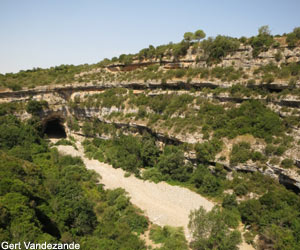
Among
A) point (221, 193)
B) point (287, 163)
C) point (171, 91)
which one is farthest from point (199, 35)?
point (221, 193)

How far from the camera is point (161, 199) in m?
27.2

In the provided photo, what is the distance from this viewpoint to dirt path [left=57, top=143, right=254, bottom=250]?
23844mm

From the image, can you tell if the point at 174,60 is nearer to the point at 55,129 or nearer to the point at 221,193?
the point at 221,193

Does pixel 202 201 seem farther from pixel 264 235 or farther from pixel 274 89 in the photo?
pixel 274 89

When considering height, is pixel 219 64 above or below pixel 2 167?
above

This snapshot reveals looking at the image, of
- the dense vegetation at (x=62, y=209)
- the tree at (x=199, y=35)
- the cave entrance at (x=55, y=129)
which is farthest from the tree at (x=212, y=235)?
the cave entrance at (x=55, y=129)

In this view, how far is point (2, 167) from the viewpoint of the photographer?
21.5m

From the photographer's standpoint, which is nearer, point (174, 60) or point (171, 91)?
point (171, 91)

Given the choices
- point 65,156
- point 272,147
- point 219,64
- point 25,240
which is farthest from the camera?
point 219,64

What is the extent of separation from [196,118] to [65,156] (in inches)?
817

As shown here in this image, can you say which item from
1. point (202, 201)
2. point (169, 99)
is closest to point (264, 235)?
point (202, 201)

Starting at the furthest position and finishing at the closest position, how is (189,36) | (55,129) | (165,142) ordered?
(55,129)
(189,36)
(165,142)

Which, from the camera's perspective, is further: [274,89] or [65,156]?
[65,156]

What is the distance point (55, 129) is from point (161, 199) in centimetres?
3682
